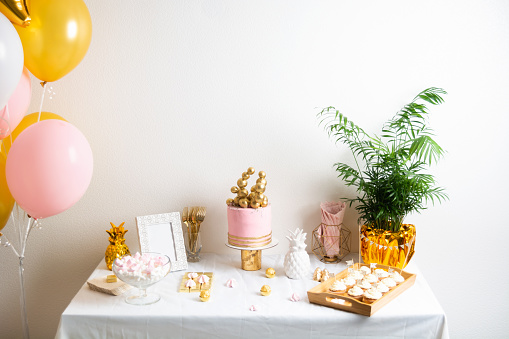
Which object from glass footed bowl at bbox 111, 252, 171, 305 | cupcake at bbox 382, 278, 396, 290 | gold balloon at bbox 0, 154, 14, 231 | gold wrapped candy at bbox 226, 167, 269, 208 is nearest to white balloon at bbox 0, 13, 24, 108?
gold balloon at bbox 0, 154, 14, 231

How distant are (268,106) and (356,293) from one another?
87cm

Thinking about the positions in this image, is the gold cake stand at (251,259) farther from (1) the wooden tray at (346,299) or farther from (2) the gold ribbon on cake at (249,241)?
(1) the wooden tray at (346,299)

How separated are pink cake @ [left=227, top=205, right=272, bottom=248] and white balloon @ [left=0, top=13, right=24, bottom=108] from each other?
891 mm

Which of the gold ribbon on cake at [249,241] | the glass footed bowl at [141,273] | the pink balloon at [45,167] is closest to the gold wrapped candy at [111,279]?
the glass footed bowl at [141,273]

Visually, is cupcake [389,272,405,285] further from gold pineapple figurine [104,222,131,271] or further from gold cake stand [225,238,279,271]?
gold pineapple figurine [104,222,131,271]

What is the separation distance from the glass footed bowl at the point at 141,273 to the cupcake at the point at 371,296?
0.67m

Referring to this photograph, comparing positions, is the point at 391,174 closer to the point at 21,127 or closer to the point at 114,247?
the point at 114,247

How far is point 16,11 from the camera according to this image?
1.49 meters

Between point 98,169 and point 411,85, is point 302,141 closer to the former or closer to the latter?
point 411,85

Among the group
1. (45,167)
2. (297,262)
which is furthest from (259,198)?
(45,167)

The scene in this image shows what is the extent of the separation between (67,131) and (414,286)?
4.31 ft

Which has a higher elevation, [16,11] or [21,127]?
[16,11]

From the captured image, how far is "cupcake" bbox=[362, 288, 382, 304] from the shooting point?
160cm

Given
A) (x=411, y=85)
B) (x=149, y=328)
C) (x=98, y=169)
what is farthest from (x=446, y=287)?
(x=98, y=169)
